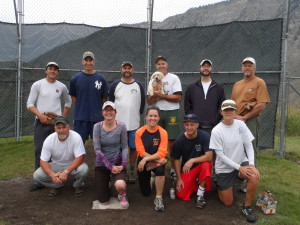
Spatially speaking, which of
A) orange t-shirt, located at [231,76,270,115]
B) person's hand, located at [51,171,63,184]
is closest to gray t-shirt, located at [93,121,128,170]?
person's hand, located at [51,171,63,184]

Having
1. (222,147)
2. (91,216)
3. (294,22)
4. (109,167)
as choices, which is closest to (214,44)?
(222,147)

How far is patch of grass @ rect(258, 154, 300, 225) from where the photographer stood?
360 centimetres

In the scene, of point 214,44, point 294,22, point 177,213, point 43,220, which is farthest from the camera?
point 294,22

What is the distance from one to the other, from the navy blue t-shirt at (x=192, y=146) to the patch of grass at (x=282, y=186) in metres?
1.13

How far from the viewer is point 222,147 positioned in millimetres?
3855

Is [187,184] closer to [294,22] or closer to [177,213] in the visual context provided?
[177,213]

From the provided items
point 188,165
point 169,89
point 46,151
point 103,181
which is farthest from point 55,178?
point 169,89

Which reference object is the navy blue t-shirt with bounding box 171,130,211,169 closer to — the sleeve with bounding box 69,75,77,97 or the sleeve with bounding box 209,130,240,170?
the sleeve with bounding box 209,130,240,170

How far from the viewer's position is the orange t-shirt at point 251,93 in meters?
4.35

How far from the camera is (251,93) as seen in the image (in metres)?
4.42

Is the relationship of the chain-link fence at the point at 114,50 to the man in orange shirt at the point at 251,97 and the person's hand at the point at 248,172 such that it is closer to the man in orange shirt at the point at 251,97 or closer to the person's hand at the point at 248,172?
the man in orange shirt at the point at 251,97

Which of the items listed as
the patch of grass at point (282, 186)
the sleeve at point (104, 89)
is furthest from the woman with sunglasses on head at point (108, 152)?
the patch of grass at point (282, 186)

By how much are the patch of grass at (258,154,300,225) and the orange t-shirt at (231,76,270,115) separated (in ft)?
4.50

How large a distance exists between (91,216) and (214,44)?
15.4 ft
